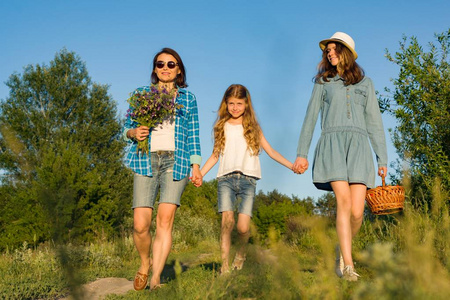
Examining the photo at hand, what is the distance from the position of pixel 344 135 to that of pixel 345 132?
4cm

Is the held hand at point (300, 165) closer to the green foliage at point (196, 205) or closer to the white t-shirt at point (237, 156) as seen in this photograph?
the white t-shirt at point (237, 156)

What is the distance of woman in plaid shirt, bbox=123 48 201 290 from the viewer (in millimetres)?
5191

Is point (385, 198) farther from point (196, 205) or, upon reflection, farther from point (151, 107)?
point (196, 205)

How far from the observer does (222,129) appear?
21.0 ft

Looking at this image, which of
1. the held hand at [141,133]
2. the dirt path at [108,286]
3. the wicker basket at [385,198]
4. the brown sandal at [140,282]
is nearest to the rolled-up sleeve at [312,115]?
the wicker basket at [385,198]

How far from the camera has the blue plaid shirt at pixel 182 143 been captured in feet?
17.3

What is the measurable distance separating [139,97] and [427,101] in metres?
5.39

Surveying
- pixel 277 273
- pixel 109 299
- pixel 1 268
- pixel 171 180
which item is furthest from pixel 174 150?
pixel 1 268

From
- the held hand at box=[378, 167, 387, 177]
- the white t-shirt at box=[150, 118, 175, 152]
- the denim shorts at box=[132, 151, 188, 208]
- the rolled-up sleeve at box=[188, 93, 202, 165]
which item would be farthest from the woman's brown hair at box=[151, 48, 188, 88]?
the held hand at box=[378, 167, 387, 177]

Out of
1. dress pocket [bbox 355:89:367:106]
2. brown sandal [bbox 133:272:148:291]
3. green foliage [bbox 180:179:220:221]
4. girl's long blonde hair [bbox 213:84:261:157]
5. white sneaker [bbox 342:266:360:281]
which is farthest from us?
green foliage [bbox 180:179:220:221]

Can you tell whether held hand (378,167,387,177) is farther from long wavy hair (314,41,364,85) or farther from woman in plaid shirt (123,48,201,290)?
woman in plaid shirt (123,48,201,290)

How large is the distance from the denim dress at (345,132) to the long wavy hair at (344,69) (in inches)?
2.5

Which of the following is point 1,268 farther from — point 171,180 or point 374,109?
point 374,109

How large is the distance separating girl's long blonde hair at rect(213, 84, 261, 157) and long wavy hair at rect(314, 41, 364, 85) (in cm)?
107
